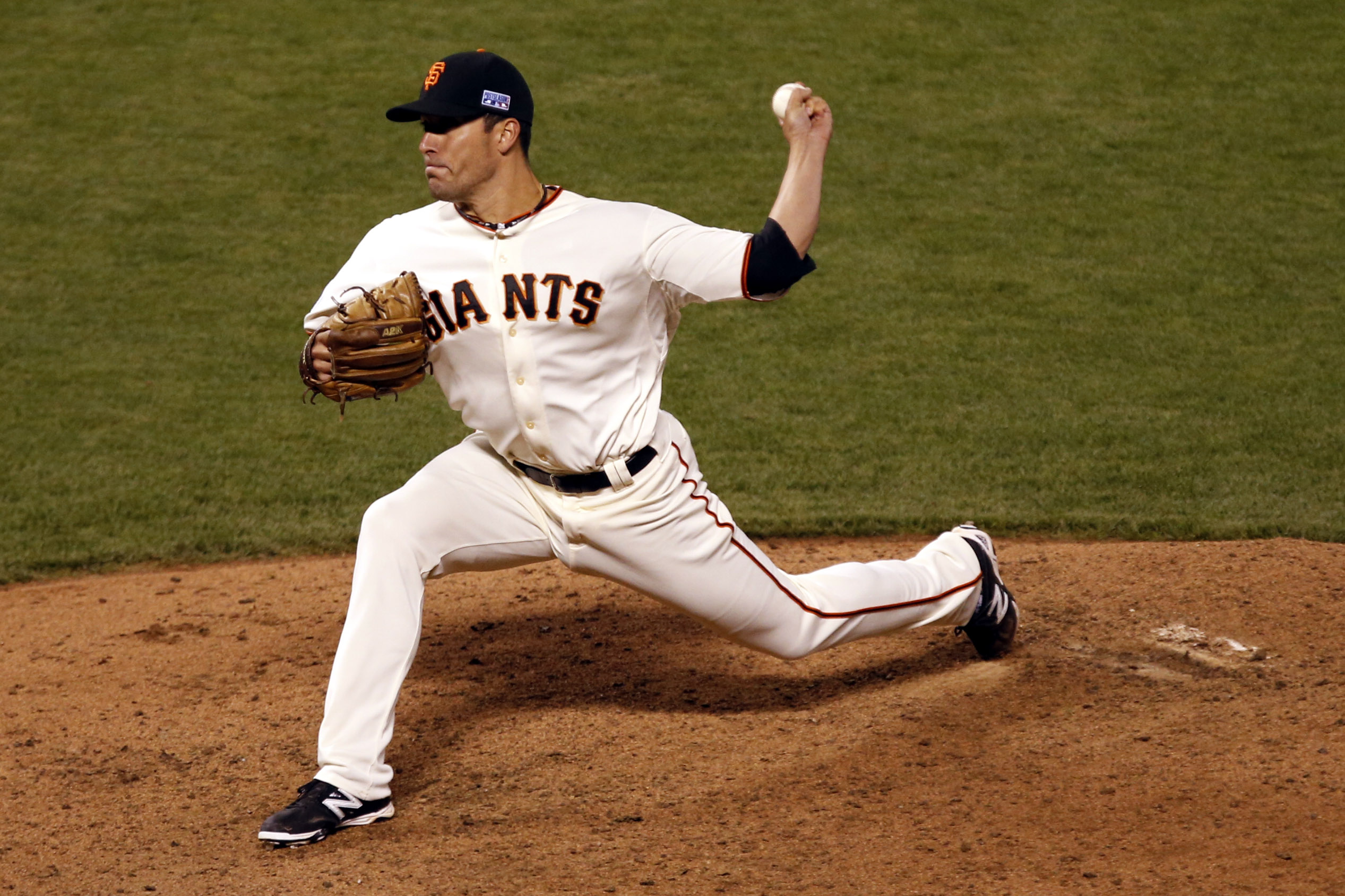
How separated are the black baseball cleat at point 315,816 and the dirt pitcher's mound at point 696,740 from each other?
42 mm

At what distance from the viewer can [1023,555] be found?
5.05 meters

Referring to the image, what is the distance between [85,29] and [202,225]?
291 cm

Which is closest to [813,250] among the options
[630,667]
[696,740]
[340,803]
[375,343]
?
[630,667]

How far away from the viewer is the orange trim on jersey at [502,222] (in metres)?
3.63

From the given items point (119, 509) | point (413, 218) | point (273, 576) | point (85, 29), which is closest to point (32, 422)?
point (119, 509)

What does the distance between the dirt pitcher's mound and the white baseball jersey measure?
32.6 inches

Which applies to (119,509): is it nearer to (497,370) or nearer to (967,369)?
(497,370)

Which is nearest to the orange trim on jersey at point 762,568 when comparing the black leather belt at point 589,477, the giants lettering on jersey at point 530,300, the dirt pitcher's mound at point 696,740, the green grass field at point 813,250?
the black leather belt at point 589,477

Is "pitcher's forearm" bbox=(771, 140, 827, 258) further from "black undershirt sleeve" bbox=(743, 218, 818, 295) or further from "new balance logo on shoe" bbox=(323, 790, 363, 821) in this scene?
"new balance logo on shoe" bbox=(323, 790, 363, 821)

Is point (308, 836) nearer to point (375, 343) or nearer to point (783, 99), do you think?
point (375, 343)

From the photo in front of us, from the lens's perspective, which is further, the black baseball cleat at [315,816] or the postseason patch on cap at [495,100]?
the postseason patch on cap at [495,100]

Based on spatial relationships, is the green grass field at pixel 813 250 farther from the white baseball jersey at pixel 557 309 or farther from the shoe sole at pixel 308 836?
the shoe sole at pixel 308 836

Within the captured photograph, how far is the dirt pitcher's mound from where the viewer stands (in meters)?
3.15

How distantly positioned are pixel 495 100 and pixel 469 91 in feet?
0.21
